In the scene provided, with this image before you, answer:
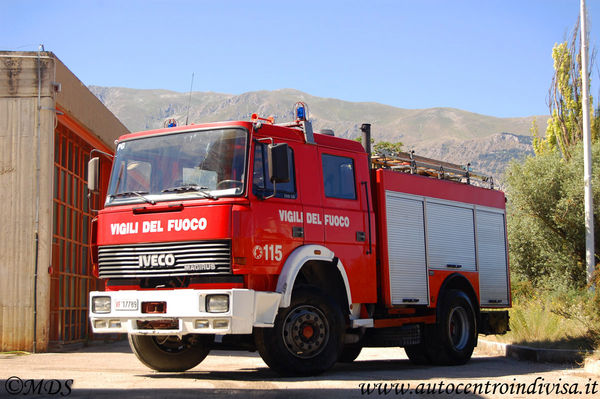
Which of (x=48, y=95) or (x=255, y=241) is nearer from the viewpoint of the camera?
(x=255, y=241)

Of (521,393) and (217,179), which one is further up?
(217,179)

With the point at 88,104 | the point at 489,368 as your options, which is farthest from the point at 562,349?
the point at 88,104

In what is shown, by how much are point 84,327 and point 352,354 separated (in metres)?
9.68

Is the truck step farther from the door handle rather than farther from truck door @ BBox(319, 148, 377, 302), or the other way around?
the door handle

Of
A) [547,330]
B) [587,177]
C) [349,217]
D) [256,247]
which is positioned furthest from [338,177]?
[587,177]

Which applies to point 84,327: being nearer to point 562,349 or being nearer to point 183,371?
point 183,371

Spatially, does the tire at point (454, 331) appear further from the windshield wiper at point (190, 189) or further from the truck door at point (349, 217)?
the windshield wiper at point (190, 189)

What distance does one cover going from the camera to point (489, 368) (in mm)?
11602

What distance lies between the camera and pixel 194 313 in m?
8.64

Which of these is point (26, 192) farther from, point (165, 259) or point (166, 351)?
point (165, 259)

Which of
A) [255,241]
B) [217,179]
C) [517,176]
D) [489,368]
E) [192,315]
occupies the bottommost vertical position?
[489,368]

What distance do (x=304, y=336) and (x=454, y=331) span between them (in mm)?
4042

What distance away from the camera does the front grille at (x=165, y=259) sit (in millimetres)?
8727
